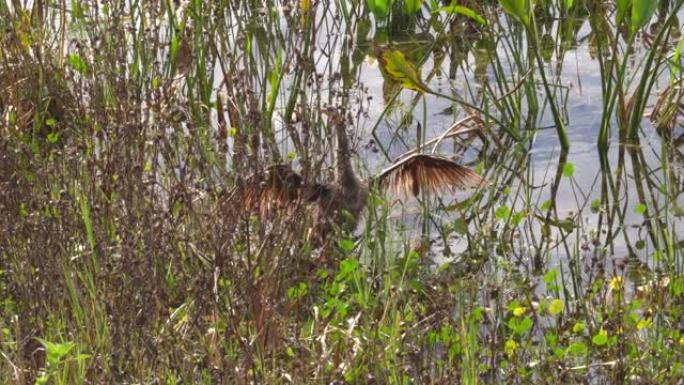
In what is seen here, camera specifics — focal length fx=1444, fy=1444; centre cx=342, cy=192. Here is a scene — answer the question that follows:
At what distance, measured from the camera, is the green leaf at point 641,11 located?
15.0 feet

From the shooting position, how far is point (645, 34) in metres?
5.73

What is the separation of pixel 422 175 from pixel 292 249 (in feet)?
2.16

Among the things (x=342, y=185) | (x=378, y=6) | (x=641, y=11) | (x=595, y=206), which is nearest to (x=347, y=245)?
(x=342, y=185)

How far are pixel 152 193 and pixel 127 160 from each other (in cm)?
16

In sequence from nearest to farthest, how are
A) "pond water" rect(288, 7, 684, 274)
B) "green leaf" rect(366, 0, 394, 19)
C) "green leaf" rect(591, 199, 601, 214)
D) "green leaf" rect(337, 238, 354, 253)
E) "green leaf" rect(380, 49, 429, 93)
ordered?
"green leaf" rect(337, 238, 354, 253)
"green leaf" rect(591, 199, 601, 214)
"pond water" rect(288, 7, 684, 274)
"green leaf" rect(380, 49, 429, 93)
"green leaf" rect(366, 0, 394, 19)

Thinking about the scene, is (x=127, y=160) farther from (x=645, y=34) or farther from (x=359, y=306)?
(x=645, y=34)

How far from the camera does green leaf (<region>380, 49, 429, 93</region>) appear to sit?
4641mm

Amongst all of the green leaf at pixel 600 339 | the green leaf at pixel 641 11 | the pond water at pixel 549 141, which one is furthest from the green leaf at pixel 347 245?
the green leaf at pixel 641 11

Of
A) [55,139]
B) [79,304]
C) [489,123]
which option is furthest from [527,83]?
[79,304]

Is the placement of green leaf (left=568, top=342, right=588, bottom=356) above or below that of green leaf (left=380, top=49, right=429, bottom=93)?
below

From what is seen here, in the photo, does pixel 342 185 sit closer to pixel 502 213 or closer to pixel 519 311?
pixel 502 213

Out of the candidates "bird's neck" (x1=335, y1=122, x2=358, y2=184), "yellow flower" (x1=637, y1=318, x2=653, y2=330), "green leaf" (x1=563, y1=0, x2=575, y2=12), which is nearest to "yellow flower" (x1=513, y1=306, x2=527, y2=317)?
"yellow flower" (x1=637, y1=318, x2=653, y2=330)

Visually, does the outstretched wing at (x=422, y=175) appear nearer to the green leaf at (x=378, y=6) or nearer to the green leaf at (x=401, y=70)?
the green leaf at (x=401, y=70)

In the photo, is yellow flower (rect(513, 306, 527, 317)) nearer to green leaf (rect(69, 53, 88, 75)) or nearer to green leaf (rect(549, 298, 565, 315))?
green leaf (rect(549, 298, 565, 315))
